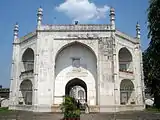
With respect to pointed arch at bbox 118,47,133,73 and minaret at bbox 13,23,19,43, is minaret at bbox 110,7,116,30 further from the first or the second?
minaret at bbox 13,23,19,43

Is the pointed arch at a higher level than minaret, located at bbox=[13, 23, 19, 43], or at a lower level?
lower

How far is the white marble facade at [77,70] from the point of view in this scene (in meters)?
22.4

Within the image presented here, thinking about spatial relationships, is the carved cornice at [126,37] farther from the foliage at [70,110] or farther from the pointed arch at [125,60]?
the foliage at [70,110]

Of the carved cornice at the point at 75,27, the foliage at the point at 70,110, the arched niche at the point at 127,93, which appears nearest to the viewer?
the foliage at the point at 70,110

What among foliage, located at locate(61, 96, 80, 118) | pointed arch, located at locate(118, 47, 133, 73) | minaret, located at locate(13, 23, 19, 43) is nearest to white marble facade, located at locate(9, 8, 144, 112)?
pointed arch, located at locate(118, 47, 133, 73)

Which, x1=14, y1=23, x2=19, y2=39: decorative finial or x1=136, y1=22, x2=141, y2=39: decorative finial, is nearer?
x1=14, y1=23, x2=19, y2=39: decorative finial

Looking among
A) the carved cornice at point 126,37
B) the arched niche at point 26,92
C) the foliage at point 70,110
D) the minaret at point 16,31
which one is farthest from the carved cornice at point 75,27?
the foliage at point 70,110

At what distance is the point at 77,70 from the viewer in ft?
78.7

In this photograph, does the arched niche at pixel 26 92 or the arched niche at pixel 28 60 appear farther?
the arched niche at pixel 28 60

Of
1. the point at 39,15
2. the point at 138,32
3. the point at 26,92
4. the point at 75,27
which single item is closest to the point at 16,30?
the point at 39,15

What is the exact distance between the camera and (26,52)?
26.4 meters

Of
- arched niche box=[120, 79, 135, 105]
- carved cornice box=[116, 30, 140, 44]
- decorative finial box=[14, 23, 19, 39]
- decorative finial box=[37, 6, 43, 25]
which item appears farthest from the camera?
decorative finial box=[14, 23, 19, 39]

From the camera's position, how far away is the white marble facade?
22375 mm

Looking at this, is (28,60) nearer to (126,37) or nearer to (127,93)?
(126,37)
